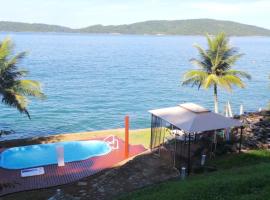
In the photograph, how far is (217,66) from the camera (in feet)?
68.9

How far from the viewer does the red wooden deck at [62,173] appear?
508 inches

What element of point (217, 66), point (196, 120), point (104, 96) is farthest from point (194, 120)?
point (104, 96)

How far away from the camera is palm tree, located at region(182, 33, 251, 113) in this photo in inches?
812

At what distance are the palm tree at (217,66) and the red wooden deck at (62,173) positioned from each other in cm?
646

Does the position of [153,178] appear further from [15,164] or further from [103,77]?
[103,77]

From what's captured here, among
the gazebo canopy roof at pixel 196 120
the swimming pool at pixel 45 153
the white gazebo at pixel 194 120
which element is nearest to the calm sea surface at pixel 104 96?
the swimming pool at pixel 45 153

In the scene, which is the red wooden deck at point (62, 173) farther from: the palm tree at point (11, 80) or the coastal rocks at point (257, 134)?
the coastal rocks at point (257, 134)

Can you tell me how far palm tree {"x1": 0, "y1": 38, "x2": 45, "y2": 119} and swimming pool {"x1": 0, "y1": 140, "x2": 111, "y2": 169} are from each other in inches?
86.6

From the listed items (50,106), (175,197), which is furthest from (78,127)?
(175,197)

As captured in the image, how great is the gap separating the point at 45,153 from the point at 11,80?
13.0 feet

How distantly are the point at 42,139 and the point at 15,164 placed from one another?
15.3 feet

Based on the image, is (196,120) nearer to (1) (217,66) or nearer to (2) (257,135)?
(2) (257,135)

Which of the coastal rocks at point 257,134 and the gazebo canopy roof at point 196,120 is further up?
the gazebo canopy roof at point 196,120

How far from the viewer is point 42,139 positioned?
66.4 ft
